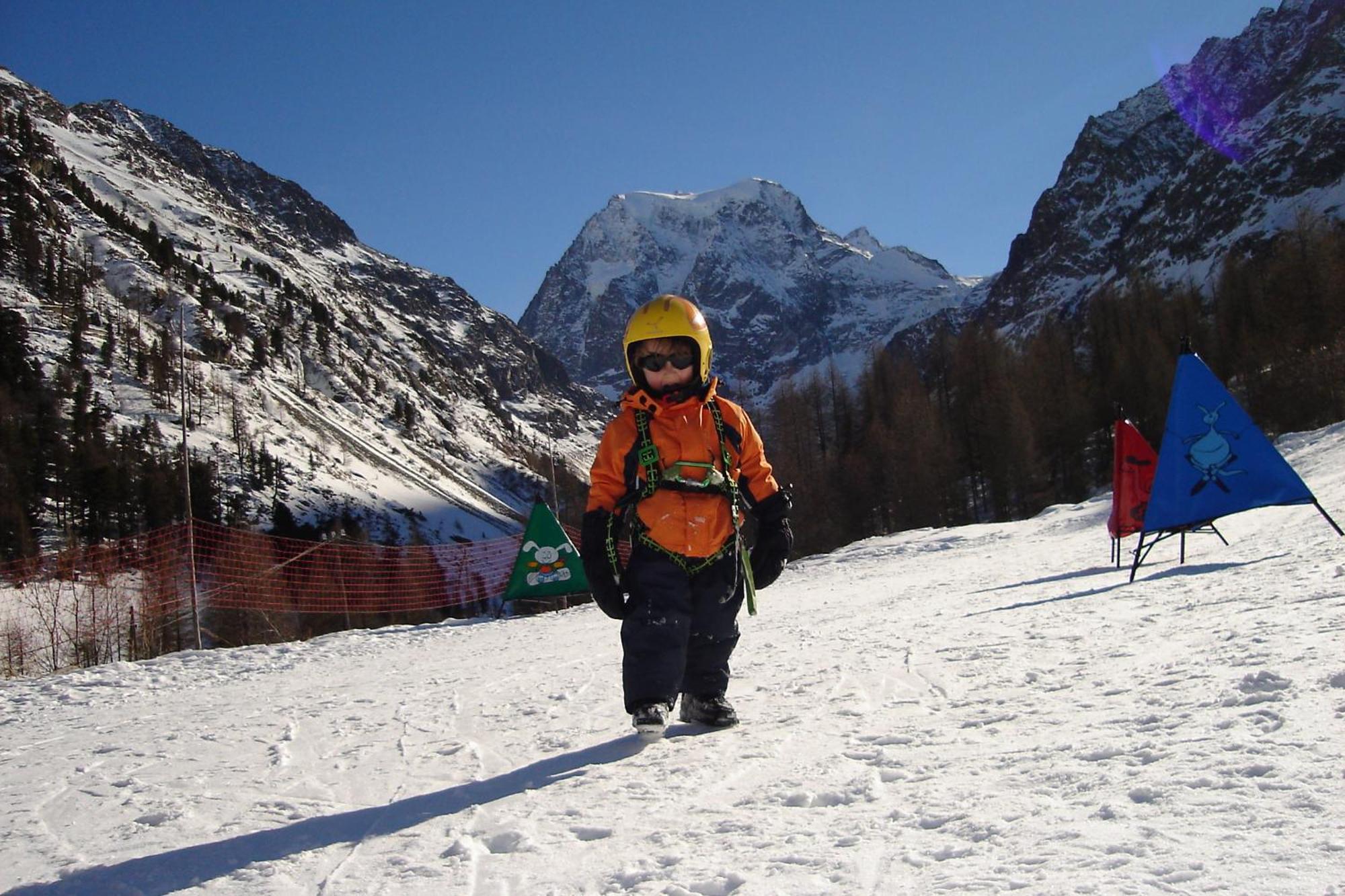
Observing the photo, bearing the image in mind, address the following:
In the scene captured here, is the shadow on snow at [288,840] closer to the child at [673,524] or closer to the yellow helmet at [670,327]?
the child at [673,524]

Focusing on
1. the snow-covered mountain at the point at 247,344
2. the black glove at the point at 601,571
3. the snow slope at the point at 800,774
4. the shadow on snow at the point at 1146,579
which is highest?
the snow-covered mountain at the point at 247,344

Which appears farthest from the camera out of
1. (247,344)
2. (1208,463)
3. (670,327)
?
(247,344)

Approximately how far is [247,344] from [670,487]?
115 meters

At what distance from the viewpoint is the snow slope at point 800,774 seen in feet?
5.13

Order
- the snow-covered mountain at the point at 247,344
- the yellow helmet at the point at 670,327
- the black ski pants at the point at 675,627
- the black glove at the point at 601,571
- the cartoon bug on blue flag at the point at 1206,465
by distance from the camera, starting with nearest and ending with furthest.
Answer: the black ski pants at the point at 675,627 < the black glove at the point at 601,571 < the yellow helmet at the point at 670,327 < the cartoon bug on blue flag at the point at 1206,465 < the snow-covered mountain at the point at 247,344

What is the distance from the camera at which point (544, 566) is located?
12.9 metres

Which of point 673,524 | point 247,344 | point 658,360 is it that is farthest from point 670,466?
point 247,344

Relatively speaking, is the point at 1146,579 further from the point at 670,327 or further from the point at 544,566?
the point at 544,566

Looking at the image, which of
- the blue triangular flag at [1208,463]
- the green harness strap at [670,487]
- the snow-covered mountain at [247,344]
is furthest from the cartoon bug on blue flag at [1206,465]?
the snow-covered mountain at [247,344]

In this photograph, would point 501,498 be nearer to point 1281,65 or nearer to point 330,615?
point 330,615

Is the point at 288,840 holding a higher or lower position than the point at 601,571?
lower

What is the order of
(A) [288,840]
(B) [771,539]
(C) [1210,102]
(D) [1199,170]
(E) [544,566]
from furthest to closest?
(C) [1210,102] → (D) [1199,170] → (E) [544,566] → (B) [771,539] → (A) [288,840]

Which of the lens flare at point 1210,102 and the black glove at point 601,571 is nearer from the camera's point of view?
the black glove at point 601,571

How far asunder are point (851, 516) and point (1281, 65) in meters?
112
